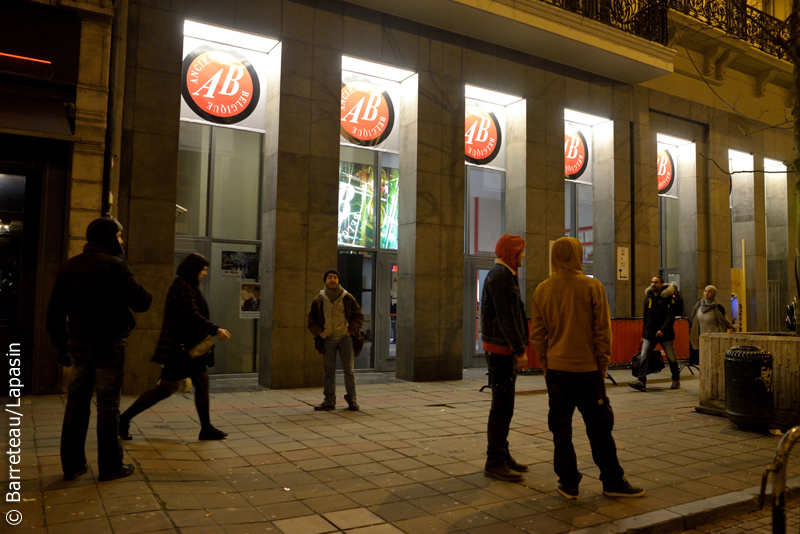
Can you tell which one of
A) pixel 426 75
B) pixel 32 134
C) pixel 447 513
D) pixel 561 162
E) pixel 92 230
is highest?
pixel 426 75

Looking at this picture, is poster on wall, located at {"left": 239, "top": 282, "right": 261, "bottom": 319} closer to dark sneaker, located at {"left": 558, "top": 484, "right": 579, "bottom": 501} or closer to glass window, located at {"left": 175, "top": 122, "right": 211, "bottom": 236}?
glass window, located at {"left": 175, "top": 122, "right": 211, "bottom": 236}

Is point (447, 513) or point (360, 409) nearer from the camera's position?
point (447, 513)

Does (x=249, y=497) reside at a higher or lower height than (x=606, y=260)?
lower

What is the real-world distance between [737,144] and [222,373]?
54.3ft

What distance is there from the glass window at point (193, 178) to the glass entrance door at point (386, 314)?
3951mm

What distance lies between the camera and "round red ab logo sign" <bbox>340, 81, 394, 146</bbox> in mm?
12312

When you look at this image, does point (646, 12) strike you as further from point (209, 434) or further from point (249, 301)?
point (209, 434)

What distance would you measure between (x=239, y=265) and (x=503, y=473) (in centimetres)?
790

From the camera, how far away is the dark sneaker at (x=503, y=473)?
16.6 feet

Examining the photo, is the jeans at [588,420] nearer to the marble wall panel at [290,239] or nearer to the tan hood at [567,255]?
the tan hood at [567,255]

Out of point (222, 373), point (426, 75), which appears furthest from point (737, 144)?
point (222, 373)

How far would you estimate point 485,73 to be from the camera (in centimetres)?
1324

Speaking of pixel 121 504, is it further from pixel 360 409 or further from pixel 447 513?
pixel 360 409
